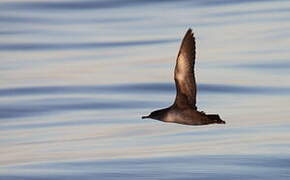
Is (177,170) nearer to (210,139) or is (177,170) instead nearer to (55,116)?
(210,139)

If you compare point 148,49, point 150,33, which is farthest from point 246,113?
point 150,33

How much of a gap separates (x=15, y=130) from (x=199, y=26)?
41.1ft

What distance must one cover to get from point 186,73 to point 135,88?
42.2 feet

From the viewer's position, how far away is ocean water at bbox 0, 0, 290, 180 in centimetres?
2208

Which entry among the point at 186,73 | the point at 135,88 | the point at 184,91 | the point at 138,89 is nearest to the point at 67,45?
the point at 135,88

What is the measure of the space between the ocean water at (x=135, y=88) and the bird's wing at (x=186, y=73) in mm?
5211

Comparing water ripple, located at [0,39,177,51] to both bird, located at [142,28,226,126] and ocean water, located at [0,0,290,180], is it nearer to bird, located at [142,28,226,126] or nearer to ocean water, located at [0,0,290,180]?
ocean water, located at [0,0,290,180]

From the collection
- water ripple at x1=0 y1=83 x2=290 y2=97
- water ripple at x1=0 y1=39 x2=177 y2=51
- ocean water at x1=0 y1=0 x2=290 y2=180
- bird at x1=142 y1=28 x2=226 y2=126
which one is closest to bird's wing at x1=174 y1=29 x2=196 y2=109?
bird at x1=142 y1=28 x2=226 y2=126

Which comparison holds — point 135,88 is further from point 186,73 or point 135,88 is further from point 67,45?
point 186,73

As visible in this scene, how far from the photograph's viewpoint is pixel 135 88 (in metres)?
28.8

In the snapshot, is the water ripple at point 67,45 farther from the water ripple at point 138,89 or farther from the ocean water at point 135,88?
the water ripple at point 138,89

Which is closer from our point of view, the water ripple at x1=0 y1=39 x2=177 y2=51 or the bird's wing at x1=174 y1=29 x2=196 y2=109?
the bird's wing at x1=174 y1=29 x2=196 y2=109

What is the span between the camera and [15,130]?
2530 centimetres

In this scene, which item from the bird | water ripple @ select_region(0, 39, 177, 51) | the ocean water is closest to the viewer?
the bird
